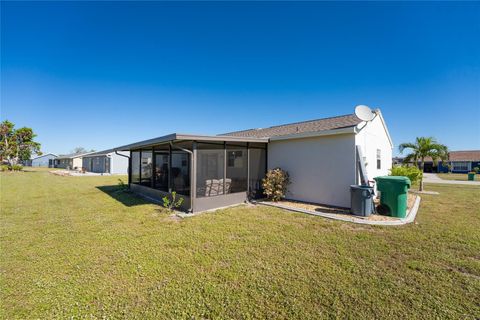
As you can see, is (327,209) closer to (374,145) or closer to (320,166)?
(320,166)

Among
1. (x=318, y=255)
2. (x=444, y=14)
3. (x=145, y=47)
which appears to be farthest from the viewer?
(x=145, y=47)

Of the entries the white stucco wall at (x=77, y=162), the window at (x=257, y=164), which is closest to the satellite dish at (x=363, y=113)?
the window at (x=257, y=164)

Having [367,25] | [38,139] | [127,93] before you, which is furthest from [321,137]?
[38,139]

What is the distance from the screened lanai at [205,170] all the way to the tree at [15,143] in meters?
32.1

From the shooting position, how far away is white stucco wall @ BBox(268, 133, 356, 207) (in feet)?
23.6

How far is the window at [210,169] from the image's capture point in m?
8.08

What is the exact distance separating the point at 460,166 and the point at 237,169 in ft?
155

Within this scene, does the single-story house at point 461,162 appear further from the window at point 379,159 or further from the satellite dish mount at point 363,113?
the satellite dish mount at point 363,113

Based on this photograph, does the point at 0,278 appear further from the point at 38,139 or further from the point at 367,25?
the point at 38,139

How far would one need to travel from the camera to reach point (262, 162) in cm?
986

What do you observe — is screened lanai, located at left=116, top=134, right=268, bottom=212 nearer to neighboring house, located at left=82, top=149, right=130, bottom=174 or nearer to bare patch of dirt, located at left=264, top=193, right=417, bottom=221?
bare patch of dirt, located at left=264, top=193, right=417, bottom=221

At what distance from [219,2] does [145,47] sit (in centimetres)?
518

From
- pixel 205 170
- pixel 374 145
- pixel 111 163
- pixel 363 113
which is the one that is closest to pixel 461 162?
pixel 374 145

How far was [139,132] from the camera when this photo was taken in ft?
104
